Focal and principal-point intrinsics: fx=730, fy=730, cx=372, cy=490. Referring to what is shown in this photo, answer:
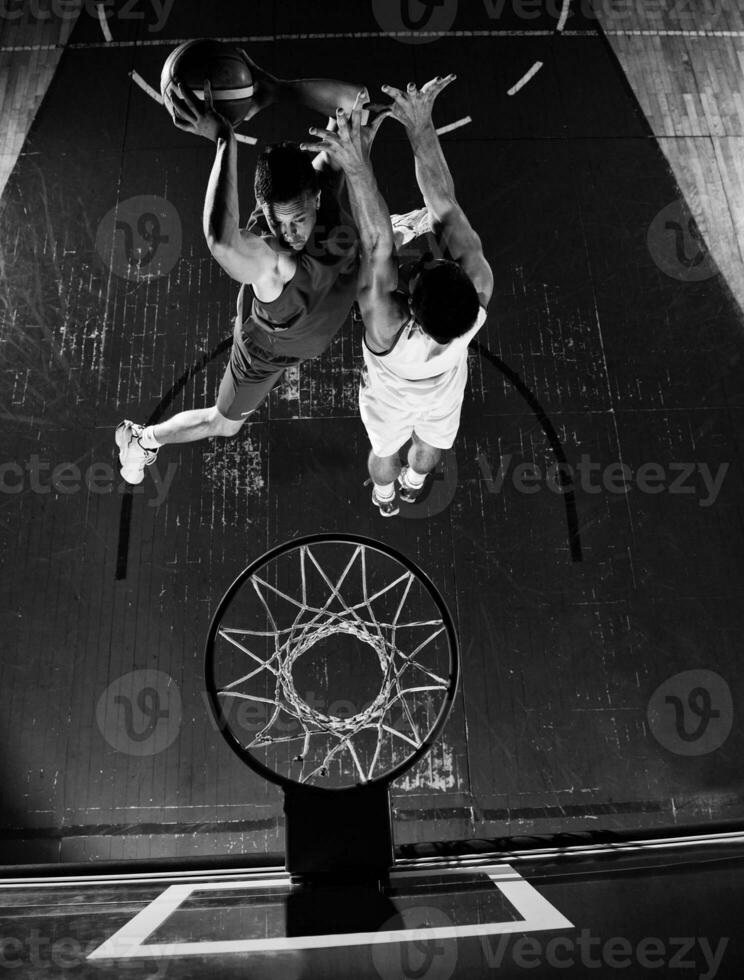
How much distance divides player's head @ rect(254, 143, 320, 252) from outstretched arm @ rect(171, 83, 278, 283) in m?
0.14

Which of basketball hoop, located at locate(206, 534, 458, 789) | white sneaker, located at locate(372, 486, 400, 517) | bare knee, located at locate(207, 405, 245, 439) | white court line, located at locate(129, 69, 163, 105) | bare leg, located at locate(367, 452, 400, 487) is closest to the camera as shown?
bare knee, located at locate(207, 405, 245, 439)

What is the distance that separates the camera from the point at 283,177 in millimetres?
2338

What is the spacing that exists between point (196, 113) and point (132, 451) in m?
1.96

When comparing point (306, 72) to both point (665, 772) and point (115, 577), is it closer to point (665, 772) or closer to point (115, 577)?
point (115, 577)

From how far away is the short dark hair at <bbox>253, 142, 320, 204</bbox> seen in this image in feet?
7.68

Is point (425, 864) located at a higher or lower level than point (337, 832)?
lower

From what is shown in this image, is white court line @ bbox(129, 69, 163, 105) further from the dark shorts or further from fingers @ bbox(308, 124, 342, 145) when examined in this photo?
fingers @ bbox(308, 124, 342, 145)

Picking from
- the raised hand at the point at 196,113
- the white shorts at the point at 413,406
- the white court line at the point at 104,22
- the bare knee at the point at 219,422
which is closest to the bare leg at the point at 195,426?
the bare knee at the point at 219,422

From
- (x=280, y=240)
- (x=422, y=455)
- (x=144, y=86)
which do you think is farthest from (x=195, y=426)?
(x=144, y=86)

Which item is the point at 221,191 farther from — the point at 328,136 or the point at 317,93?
→ the point at 317,93

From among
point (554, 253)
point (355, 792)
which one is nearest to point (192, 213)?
point (554, 253)

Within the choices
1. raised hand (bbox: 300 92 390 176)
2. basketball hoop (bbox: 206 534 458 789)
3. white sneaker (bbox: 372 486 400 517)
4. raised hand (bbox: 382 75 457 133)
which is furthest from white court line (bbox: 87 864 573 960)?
white sneaker (bbox: 372 486 400 517)

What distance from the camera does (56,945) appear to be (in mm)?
1940

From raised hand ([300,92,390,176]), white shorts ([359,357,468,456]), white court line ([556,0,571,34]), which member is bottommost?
white shorts ([359,357,468,456])
